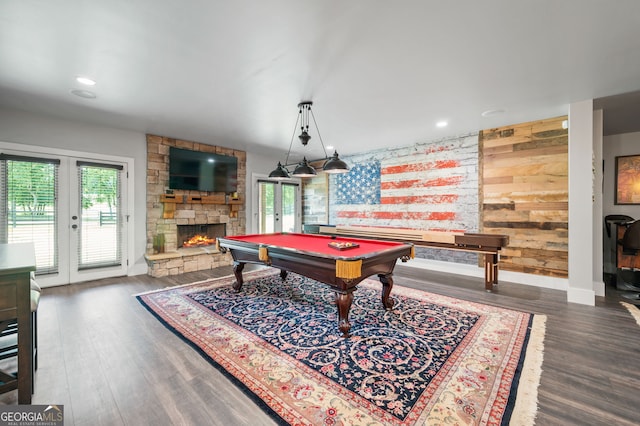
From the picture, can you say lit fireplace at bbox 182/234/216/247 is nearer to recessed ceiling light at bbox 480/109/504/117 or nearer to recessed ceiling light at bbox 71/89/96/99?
recessed ceiling light at bbox 71/89/96/99

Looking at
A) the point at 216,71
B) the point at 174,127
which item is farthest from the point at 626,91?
the point at 174,127

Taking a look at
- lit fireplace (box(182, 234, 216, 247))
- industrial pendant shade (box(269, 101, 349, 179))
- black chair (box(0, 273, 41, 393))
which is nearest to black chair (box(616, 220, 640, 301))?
industrial pendant shade (box(269, 101, 349, 179))

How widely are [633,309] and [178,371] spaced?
5122mm

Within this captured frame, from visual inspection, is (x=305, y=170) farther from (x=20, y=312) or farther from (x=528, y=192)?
(x=528, y=192)

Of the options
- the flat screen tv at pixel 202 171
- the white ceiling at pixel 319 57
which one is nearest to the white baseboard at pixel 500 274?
the white ceiling at pixel 319 57

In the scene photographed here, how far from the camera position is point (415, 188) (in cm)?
559

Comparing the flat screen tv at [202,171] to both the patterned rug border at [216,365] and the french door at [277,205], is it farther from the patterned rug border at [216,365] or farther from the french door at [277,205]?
the patterned rug border at [216,365]

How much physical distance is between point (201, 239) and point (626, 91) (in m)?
7.41

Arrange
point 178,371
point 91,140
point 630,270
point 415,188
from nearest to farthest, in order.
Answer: point 178,371 < point 630,270 < point 91,140 < point 415,188

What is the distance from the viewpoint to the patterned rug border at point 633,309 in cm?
294

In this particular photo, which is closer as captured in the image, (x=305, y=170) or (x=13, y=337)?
(x=13, y=337)

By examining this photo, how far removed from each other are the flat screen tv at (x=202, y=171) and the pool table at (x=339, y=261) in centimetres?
256

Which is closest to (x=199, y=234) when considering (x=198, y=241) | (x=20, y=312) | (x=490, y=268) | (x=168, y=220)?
(x=198, y=241)

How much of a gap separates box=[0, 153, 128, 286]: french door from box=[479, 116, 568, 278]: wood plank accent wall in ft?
22.3
